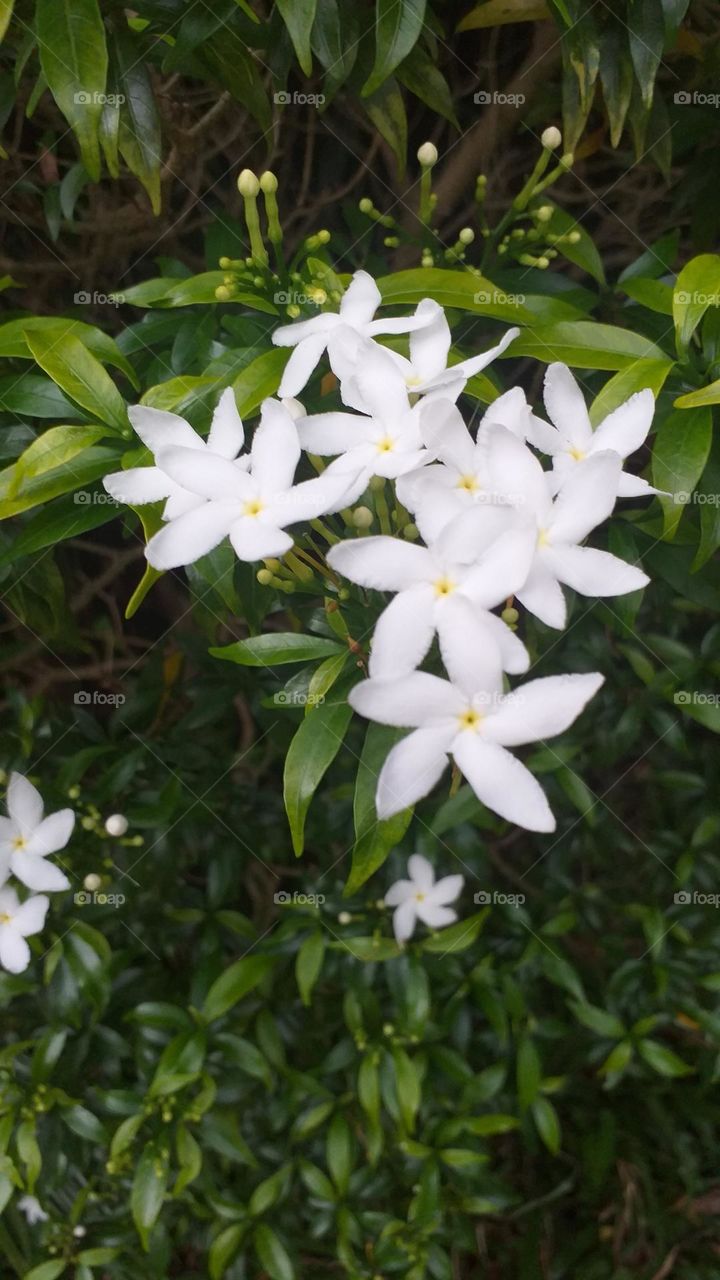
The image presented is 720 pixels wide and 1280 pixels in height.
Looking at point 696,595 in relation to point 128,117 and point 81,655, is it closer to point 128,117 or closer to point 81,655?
point 128,117

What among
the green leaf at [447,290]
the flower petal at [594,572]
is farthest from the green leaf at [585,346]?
the flower petal at [594,572]

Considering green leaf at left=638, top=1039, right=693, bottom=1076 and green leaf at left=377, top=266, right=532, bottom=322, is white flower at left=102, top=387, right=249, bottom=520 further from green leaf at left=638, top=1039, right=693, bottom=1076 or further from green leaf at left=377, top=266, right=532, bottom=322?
green leaf at left=638, top=1039, right=693, bottom=1076

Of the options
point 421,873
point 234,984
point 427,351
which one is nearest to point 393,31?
point 427,351

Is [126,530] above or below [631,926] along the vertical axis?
above

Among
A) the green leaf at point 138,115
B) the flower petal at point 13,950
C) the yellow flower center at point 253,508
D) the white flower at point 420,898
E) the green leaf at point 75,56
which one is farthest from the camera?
the white flower at point 420,898

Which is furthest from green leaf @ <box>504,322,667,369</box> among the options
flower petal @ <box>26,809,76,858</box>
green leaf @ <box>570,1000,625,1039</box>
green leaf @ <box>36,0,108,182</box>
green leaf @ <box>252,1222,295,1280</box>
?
green leaf @ <box>252,1222,295,1280</box>

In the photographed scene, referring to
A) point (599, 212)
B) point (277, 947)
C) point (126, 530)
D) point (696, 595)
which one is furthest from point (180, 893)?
point (599, 212)

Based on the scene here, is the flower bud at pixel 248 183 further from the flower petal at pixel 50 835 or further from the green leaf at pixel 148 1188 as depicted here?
the green leaf at pixel 148 1188
